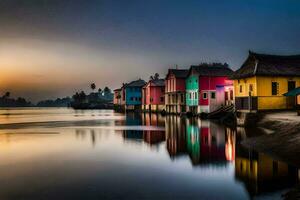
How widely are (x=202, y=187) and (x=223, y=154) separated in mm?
7700

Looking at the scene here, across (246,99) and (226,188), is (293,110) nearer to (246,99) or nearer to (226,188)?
(246,99)

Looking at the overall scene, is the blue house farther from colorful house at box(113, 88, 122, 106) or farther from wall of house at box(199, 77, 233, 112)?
wall of house at box(199, 77, 233, 112)

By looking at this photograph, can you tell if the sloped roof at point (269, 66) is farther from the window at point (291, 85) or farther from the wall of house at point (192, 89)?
the wall of house at point (192, 89)

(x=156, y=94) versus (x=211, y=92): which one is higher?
(x=156, y=94)

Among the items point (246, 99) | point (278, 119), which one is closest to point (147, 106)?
point (246, 99)

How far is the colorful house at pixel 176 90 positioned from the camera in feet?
221

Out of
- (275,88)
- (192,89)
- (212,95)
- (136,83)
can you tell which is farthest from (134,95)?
(275,88)

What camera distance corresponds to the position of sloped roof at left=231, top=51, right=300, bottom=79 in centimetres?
3530

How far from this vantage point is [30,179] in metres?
14.1

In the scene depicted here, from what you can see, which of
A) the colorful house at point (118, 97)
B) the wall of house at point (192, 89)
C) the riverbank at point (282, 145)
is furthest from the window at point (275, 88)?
the colorful house at point (118, 97)

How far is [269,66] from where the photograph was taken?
36281mm

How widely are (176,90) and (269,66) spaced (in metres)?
32.7

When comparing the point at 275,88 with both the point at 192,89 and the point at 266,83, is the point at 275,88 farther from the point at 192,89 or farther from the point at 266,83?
the point at 192,89

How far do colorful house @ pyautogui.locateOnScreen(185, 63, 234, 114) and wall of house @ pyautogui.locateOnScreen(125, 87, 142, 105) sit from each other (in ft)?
136
